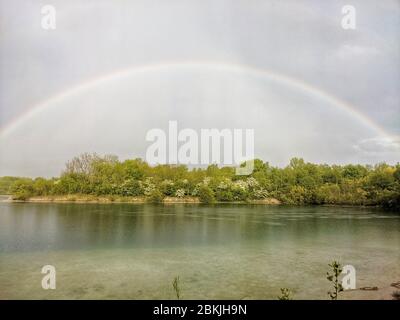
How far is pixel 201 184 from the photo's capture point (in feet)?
160

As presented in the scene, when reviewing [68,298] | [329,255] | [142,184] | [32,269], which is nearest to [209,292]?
[68,298]

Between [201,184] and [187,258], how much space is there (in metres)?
37.0

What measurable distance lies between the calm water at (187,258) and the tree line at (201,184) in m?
26.8

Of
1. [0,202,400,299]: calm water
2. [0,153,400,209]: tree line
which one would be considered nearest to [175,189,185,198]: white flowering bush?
[0,153,400,209]: tree line

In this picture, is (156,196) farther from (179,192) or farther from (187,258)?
(187,258)

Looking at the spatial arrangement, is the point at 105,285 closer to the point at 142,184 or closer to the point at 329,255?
the point at 329,255

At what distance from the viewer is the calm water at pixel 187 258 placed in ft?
26.9

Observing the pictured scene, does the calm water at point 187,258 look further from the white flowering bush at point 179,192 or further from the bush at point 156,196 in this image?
the white flowering bush at point 179,192

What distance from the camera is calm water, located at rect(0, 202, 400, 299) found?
8.20 m

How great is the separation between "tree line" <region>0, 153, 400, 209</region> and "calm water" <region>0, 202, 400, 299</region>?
26.8m

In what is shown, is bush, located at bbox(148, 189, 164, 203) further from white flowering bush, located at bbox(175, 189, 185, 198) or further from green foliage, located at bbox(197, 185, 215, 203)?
green foliage, located at bbox(197, 185, 215, 203)

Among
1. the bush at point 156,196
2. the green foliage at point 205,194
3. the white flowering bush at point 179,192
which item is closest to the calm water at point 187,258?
the bush at point 156,196

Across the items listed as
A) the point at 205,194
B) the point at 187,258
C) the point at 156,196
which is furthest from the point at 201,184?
the point at 187,258
